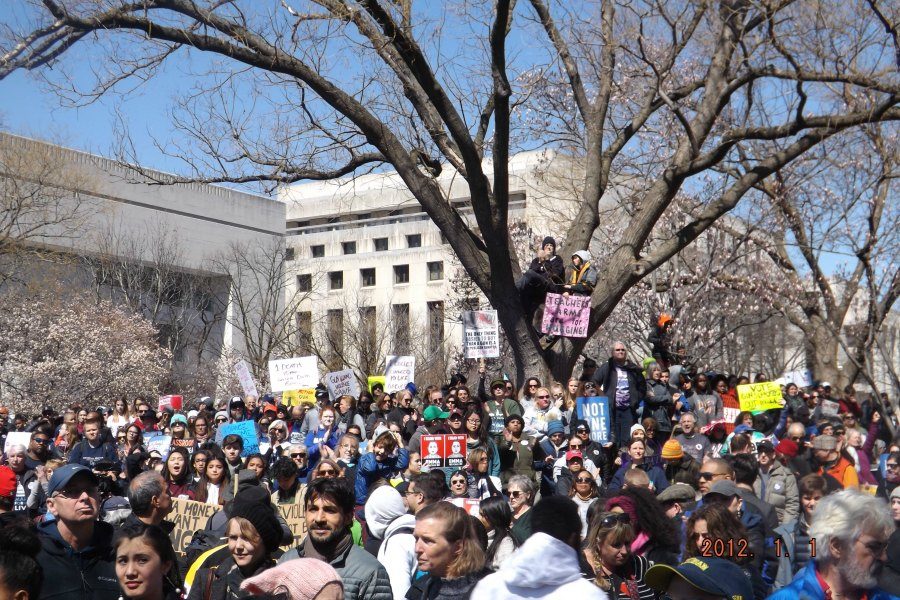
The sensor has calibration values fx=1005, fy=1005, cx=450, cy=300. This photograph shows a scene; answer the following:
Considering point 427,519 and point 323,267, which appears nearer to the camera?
point 427,519

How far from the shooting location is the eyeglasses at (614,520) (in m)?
5.42

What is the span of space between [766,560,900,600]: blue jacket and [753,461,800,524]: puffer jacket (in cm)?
563

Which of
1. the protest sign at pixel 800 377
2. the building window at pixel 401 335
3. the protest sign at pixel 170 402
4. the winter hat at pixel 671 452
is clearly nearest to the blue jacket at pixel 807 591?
the winter hat at pixel 671 452

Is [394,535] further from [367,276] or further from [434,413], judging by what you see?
[367,276]

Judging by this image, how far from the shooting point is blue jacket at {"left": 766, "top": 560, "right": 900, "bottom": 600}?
12.7ft

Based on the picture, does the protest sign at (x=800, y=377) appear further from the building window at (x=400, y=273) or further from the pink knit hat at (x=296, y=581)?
the building window at (x=400, y=273)

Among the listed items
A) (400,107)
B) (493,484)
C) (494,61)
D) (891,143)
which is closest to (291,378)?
(400,107)

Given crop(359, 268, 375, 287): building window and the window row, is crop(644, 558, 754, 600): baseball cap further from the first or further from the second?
crop(359, 268, 375, 287): building window

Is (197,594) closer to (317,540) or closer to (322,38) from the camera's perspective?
(317,540)

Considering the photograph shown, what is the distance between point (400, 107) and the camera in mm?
15016

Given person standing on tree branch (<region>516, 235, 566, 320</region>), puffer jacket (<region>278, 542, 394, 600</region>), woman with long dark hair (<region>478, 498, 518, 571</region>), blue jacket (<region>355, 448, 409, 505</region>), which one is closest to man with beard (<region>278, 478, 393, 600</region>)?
puffer jacket (<region>278, 542, 394, 600</region>)

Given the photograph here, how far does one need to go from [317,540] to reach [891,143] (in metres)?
18.9

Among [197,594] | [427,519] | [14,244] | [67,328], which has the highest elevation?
[14,244]

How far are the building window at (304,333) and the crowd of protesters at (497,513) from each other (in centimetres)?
3442
